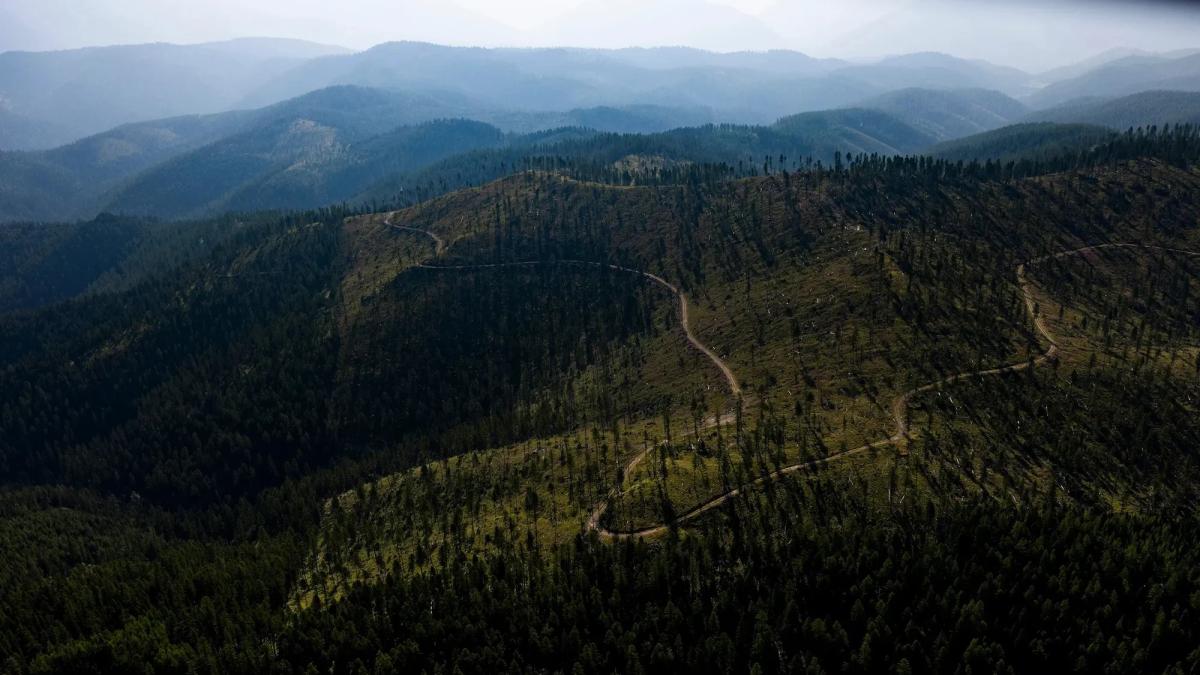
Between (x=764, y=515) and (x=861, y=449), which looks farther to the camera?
(x=861, y=449)

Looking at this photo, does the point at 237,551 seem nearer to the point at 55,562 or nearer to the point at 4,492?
the point at 55,562

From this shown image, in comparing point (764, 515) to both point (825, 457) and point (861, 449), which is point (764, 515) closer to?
point (825, 457)

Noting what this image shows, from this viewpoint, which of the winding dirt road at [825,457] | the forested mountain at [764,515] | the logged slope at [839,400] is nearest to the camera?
the forested mountain at [764,515]

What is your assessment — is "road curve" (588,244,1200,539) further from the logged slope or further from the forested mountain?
the forested mountain

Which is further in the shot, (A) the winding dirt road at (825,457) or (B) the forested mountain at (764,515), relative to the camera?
(A) the winding dirt road at (825,457)

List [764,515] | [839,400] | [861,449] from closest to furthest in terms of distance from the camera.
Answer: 1. [764,515]
2. [861,449]
3. [839,400]

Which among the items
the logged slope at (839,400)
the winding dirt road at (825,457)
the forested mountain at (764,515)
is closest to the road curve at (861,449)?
the winding dirt road at (825,457)

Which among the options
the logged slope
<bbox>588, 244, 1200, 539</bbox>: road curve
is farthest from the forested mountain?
the logged slope

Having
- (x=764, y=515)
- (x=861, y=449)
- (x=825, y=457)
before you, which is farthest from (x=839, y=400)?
(x=764, y=515)

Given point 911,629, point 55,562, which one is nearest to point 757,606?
point 911,629

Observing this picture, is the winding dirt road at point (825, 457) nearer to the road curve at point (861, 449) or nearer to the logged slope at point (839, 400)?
the road curve at point (861, 449)

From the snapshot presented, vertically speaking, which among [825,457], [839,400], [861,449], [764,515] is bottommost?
[764,515]
